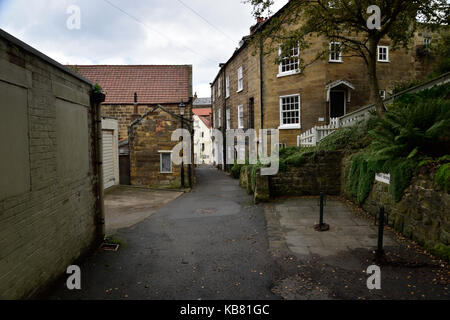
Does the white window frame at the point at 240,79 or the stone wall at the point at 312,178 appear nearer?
the stone wall at the point at 312,178

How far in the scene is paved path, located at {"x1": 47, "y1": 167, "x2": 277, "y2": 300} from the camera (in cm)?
450

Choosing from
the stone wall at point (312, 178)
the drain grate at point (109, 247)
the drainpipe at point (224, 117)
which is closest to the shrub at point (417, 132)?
the stone wall at point (312, 178)

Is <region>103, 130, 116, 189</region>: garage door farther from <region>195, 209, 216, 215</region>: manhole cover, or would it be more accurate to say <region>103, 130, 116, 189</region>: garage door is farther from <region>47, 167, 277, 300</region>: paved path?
<region>47, 167, 277, 300</region>: paved path

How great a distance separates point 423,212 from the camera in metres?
5.61

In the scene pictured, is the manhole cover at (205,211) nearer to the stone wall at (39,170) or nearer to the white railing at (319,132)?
the stone wall at (39,170)

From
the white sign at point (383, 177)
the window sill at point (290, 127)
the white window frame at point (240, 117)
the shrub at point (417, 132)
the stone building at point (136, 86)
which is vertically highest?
the stone building at point (136, 86)

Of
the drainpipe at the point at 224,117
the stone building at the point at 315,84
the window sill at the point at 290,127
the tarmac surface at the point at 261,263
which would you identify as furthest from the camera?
the drainpipe at the point at 224,117

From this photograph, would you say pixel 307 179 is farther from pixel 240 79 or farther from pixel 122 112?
pixel 122 112

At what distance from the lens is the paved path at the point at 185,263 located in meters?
4.50

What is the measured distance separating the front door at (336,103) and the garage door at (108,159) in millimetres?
13493

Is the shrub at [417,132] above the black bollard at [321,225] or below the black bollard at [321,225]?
above

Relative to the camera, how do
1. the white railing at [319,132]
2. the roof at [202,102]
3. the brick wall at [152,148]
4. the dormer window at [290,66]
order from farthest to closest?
the roof at [202,102] < the dormer window at [290,66] < the brick wall at [152,148] < the white railing at [319,132]
